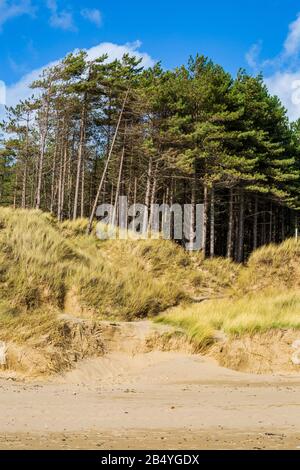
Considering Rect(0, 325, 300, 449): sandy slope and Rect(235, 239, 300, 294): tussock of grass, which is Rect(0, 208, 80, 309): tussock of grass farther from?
Rect(235, 239, 300, 294): tussock of grass

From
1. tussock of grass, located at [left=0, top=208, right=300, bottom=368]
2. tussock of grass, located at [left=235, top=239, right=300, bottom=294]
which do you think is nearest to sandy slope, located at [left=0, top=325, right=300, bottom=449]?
tussock of grass, located at [left=0, top=208, right=300, bottom=368]

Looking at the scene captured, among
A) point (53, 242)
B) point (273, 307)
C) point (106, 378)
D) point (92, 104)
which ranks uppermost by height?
point (92, 104)

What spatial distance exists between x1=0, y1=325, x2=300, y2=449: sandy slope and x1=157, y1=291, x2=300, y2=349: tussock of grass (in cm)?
78

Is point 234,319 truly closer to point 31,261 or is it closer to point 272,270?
point 31,261

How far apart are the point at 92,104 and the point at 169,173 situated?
815cm

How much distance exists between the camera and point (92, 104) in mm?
37438

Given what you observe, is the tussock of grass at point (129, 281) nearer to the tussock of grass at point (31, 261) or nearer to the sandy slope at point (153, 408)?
the tussock of grass at point (31, 261)

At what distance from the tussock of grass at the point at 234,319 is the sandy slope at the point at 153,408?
0.78 metres

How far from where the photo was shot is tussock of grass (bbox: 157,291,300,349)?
485 inches

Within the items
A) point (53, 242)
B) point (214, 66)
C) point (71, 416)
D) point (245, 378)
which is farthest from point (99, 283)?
point (214, 66)

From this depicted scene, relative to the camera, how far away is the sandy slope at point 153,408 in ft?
20.1

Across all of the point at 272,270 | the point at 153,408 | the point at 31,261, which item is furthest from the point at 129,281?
the point at 153,408
